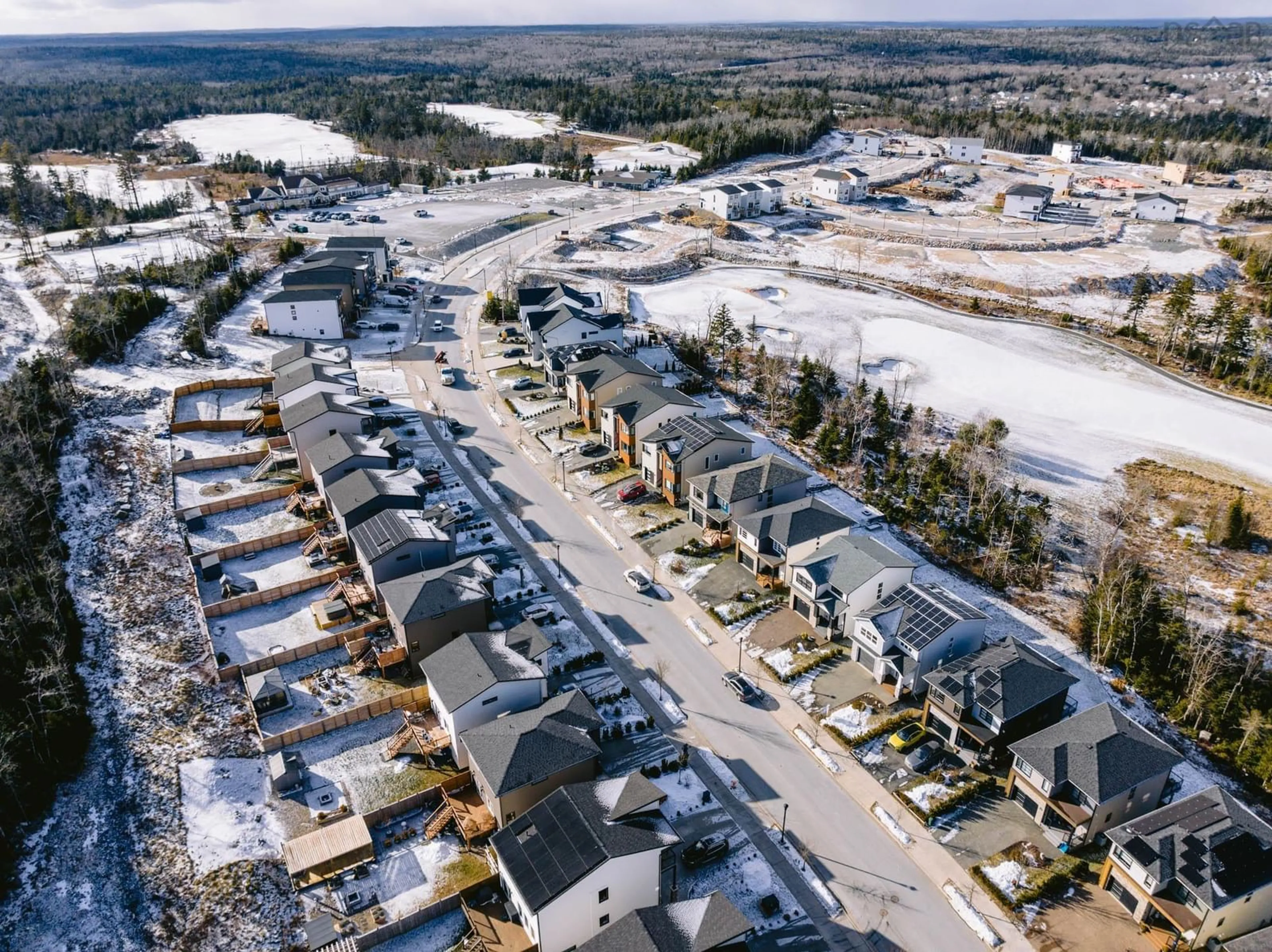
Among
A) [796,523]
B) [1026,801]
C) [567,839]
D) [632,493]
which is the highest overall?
[796,523]

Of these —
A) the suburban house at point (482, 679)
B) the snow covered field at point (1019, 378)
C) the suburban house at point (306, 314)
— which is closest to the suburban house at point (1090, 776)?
the suburban house at point (482, 679)

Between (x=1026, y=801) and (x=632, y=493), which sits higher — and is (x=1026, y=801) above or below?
below

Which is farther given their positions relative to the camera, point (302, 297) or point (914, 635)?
point (302, 297)

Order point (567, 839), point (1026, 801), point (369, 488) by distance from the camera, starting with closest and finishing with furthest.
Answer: point (567, 839), point (1026, 801), point (369, 488)

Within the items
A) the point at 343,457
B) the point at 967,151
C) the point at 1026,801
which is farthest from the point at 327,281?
the point at 967,151

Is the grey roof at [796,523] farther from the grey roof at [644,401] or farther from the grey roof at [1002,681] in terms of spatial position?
the grey roof at [644,401]

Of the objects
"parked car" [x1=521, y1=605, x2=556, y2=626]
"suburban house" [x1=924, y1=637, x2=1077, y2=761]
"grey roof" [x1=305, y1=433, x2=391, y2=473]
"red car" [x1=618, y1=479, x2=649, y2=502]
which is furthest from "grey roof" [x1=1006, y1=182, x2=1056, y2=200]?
"parked car" [x1=521, y1=605, x2=556, y2=626]

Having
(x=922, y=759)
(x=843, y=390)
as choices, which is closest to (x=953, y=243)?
(x=843, y=390)

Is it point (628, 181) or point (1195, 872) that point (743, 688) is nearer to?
point (1195, 872)
